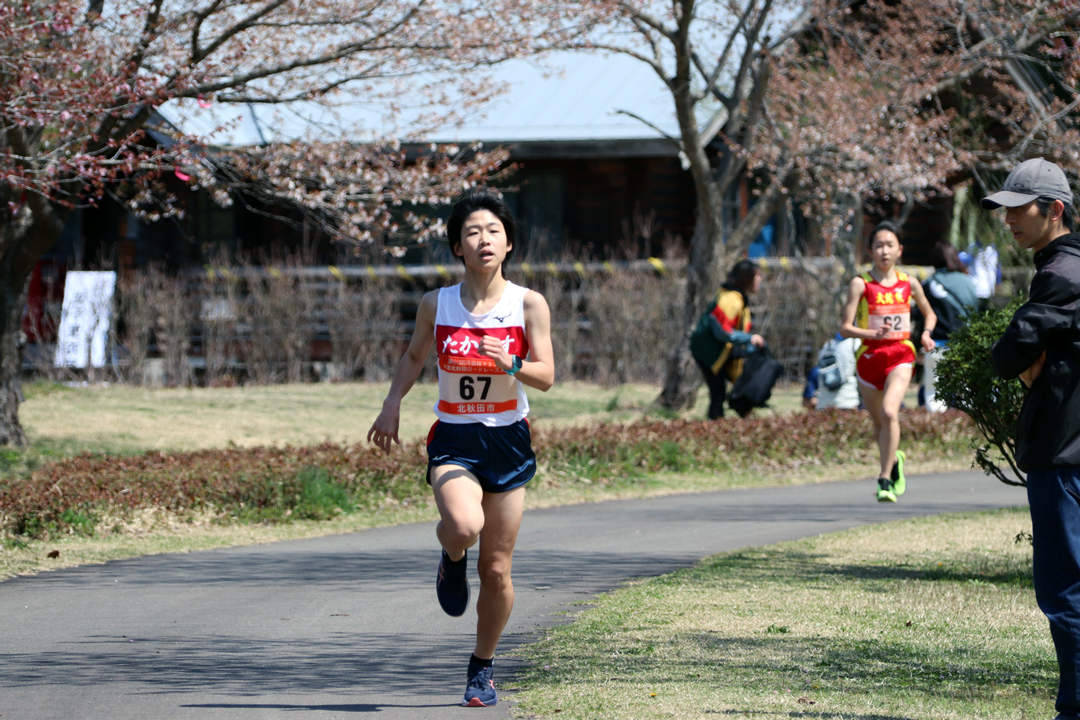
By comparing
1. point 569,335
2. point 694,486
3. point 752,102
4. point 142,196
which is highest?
point 752,102

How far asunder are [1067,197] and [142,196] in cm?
1080

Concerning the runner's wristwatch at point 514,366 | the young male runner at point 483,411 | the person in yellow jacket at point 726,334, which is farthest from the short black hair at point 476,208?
the person in yellow jacket at point 726,334

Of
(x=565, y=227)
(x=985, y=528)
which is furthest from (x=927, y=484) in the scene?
(x=565, y=227)

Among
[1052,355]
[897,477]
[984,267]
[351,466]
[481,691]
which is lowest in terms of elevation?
[481,691]

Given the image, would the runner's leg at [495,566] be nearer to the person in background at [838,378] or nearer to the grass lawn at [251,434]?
the grass lawn at [251,434]

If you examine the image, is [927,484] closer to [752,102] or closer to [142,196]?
[752,102]

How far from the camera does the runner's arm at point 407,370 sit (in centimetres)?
504

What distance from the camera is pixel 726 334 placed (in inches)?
598

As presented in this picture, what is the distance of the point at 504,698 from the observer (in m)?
4.91

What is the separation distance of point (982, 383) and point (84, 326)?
54.2 ft

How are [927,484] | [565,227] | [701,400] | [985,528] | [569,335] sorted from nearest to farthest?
[985,528] < [927,484] < [701,400] < [569,335] < [565,227]

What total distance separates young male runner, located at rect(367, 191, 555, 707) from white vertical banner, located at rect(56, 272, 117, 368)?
16.4 meters

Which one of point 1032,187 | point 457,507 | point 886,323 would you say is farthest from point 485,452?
point 886,323

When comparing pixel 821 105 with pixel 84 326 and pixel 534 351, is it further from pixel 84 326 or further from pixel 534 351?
pixel 534 351
